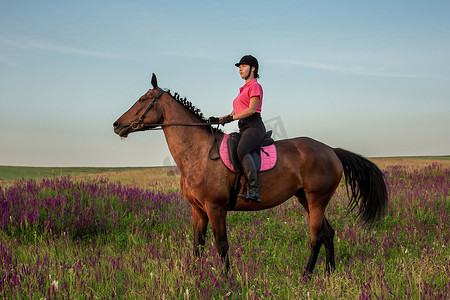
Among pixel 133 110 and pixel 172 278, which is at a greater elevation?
pixel 133 110

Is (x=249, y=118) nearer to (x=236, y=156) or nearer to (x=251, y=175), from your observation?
(x=236, y=156)

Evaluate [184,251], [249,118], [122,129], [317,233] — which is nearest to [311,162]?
[317,233]

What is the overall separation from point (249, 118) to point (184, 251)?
7.61 ft

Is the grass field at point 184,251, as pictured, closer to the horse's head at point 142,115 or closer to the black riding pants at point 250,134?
the black riding pants at point 250,134

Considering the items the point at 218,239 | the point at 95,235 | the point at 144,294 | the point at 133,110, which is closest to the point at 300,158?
the point at 218,239

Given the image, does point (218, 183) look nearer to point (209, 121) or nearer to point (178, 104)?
point (209, 121)

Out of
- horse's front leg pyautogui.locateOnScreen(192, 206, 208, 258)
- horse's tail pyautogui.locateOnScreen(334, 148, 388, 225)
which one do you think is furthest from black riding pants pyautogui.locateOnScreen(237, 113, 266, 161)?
horse's tail pyautogui.locateOnScreen(334, 148, 388, 225)

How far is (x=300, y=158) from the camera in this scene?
18.6 feet

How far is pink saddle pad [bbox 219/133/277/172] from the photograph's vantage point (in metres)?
5.21

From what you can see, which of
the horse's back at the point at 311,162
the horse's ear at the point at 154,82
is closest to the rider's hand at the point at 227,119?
the horse's back at the point at 311,162

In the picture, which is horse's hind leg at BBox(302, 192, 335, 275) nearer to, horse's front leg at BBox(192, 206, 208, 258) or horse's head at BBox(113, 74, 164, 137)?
horse's front leg at BBox(192, 206, 208, 258)

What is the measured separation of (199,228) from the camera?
207 inches

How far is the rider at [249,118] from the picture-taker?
203 inches

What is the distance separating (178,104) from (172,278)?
2464 millimetres
